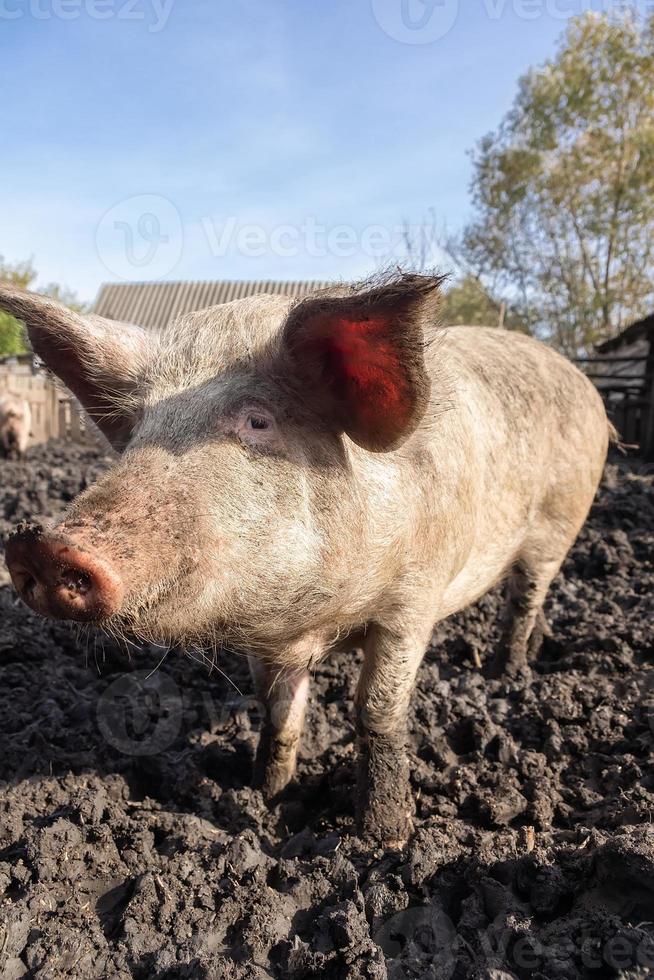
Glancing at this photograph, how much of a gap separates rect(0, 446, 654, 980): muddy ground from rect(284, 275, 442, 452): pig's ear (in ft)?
4.57

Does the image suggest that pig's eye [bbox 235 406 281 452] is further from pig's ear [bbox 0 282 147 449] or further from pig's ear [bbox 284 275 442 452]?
pig's ear [bbox 0 282 147 449]

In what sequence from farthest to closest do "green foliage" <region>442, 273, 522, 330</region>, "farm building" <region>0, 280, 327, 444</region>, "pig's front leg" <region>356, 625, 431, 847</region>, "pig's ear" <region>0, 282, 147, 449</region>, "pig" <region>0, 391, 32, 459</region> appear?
"green foliage" <region>442, 273, 522, 330</region>, "farm building" <region>0, 280, 327, 444</region>, "pig" <region>0, 391, 32, 459</region>, "pig's front leg" <region>356, 625, 431, 847</region>, "pig's ear" <region>0, 282, 147, 449</region>

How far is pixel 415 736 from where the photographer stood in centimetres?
367

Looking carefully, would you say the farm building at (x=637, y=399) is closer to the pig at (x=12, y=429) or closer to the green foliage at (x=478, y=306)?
the pig at (x=12, y=429)

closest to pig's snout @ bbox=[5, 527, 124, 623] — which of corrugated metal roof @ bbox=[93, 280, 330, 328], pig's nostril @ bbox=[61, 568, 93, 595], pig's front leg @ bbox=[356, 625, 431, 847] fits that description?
pig's nostril @ bbox=[61, 568, 93, 595]

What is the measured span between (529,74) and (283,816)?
32.5m

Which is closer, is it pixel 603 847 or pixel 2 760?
pixel 603 847

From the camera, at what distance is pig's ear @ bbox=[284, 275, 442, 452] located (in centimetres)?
209

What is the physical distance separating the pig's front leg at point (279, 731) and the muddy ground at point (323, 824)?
99 mm

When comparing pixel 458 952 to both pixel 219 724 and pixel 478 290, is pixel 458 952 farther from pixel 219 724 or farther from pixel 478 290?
pixel 478 290

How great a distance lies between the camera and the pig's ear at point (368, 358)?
2.09 meters

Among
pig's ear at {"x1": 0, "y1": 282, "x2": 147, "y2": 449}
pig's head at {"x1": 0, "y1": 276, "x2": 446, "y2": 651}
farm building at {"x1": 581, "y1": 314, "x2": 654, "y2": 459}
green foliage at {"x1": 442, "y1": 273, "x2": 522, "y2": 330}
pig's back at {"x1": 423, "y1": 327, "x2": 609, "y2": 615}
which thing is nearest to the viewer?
pig's head at {"x1": 0, "y1": 276, "x2": 446, "y2": 651}

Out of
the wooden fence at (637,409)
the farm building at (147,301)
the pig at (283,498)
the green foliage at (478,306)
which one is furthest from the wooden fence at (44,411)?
the green foliage at (478,306)

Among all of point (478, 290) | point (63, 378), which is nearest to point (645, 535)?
point (63, 378)
